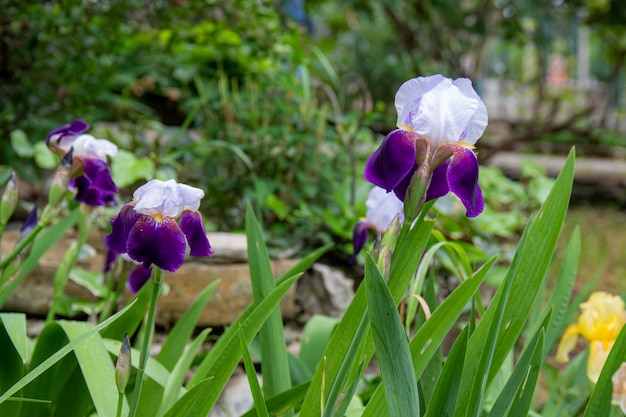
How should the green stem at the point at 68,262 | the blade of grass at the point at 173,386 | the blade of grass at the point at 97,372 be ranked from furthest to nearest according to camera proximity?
the green stem at the point at 68,262, the blade of grass at the point at 173,386, the blade of grass at the point at 97,372

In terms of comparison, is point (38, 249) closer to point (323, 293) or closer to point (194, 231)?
point (194, 231)

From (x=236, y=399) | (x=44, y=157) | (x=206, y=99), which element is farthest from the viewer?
(x=206, y=99)

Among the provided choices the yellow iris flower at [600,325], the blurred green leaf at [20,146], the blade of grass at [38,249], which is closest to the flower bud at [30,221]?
the blade of grass at [38,249]

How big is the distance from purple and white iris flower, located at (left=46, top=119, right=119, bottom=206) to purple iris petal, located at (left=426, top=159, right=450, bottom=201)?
0.67 m

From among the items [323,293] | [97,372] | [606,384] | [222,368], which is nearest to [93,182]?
[97,372]

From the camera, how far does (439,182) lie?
879 mm

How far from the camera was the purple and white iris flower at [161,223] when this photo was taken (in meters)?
0.90

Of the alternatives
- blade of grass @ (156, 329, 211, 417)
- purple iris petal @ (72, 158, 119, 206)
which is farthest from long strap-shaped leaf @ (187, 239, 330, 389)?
purple iris petal @ (72, 158, 119, 206)

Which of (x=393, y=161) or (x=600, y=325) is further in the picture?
(x=600, y=325)

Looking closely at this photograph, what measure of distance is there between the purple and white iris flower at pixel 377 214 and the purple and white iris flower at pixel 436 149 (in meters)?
0.36

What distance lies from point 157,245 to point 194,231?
0.20 feet

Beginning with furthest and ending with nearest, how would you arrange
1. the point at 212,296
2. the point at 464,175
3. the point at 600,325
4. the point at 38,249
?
the point at 212,296
the point at 38,249
the point at 600,325
the point at 464,175

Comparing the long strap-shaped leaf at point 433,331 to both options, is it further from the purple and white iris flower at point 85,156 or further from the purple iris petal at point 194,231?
the purple and white iris flower at point 85,156

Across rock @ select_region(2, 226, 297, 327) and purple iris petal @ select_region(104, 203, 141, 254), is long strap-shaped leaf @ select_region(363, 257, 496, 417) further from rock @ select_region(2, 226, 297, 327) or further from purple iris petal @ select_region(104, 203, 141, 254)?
rock @ select_region(2, 226, 297, 327)
